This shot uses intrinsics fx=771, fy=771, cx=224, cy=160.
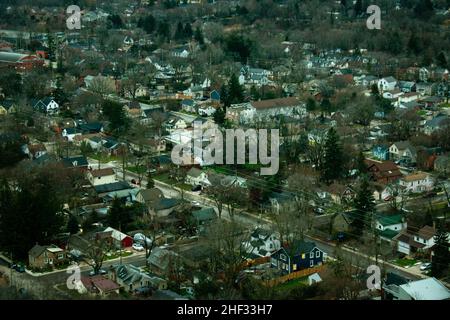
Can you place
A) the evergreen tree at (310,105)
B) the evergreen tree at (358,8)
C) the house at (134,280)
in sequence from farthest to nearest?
1. the evergreen tree at (358,8)
2. the evergreen tree at (310,105)
3. the house at (134,280)

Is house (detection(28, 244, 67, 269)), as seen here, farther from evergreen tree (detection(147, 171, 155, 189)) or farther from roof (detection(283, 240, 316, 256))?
roof (detection(283, 240, 316, 256))

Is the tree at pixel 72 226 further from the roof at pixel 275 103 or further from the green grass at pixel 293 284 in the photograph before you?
the roof at pixel 275 103

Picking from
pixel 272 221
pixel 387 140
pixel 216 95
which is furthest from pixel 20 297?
pixel 216 95

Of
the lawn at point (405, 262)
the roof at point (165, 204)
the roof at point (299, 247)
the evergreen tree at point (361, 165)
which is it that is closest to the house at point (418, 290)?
the lawn at point (405, 262)

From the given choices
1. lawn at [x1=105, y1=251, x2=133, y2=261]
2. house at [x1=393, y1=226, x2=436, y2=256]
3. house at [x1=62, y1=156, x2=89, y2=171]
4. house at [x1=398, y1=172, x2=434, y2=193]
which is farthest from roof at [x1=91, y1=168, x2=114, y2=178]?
house at [x1=393, y1=226, x2=436, y2=256]

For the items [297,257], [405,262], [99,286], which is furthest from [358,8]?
[99,286]

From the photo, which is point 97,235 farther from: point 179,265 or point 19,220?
point 179,265
